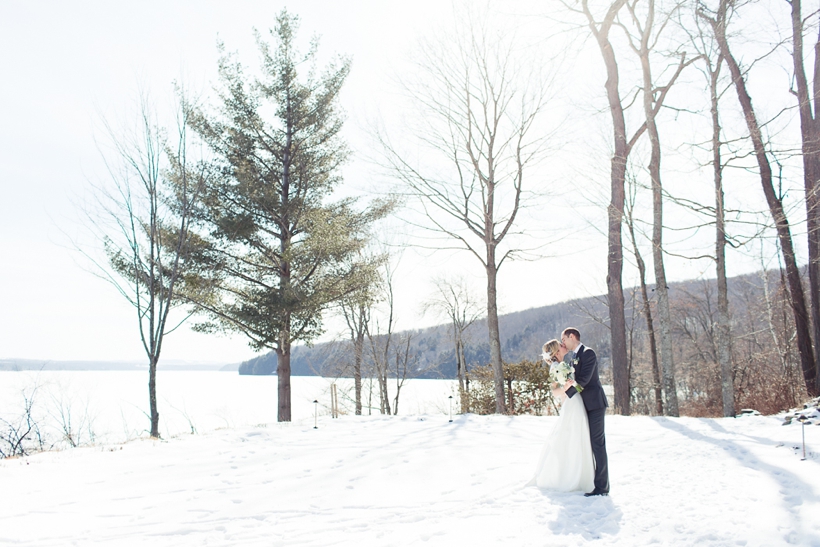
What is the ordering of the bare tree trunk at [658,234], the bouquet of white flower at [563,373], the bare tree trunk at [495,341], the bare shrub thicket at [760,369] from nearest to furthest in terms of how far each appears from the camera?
the bouquet of white flower at [563,373]
the bare tree trunk at [658,234]
the bare tree trunk at [495,341]
the bare shrub thicket at [760,369]

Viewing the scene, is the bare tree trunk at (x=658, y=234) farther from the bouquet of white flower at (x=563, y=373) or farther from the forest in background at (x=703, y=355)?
the bouquet of white flower at (x=563, y=373)

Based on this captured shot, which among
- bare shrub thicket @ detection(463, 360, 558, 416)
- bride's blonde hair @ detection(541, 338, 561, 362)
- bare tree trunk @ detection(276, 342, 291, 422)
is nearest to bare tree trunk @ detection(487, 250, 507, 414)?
bare shrub thicket @ detection(463, 360, 558, 416)

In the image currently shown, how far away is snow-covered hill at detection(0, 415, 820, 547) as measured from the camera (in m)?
3.79

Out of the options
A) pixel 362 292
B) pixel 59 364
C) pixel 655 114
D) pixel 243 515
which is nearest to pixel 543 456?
pixel 243 515

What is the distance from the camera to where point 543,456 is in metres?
5.10

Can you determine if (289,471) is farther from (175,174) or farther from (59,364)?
(59,364)

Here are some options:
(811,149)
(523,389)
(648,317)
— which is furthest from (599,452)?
(648,317)

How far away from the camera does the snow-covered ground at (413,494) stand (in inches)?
149

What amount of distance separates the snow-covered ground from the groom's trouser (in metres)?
0.16

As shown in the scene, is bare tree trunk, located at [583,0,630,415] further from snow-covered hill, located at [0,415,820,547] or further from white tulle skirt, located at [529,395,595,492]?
white tulle skirt, located at [529,395,595,492]

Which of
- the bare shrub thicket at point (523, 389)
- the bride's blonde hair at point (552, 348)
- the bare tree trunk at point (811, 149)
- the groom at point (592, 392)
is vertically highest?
the bare tree trunk at point (811, 149)

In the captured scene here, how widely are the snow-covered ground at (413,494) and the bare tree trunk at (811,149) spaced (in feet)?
15.2

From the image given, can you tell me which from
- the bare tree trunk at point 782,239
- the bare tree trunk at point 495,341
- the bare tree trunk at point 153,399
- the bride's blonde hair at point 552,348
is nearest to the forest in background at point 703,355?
the bare tree trunk at point 782,239

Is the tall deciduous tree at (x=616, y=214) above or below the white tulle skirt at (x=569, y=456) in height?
above
